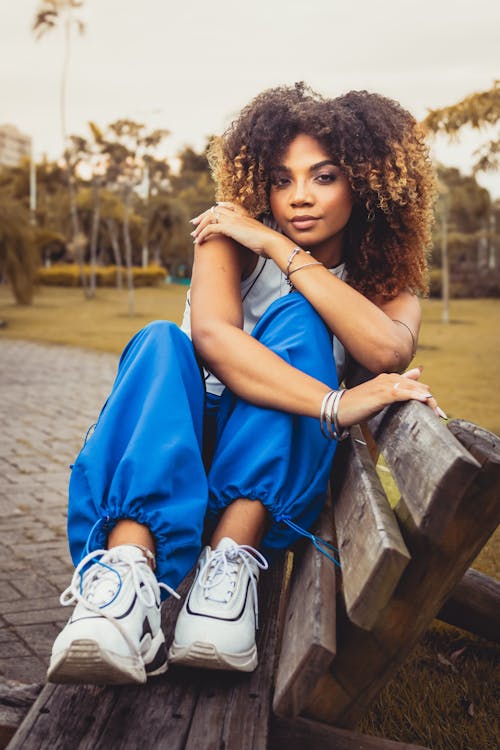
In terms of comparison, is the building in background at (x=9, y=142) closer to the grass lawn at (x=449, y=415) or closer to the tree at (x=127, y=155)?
the tree at (x=127, y=155)

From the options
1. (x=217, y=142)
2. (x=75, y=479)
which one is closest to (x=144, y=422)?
(x=75, y=479)

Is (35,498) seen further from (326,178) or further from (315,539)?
(315,539)

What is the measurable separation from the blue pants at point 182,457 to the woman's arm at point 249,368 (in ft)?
0.17

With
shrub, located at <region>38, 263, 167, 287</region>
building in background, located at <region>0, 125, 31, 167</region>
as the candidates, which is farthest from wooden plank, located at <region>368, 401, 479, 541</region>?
building in background, located at <region>0, 125, 31, 167</region>

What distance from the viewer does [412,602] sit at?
151cm

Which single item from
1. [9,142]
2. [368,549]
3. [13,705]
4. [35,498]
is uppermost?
[368,549]

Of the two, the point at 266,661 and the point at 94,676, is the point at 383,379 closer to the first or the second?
the point at 266,661

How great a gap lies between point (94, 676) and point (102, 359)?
1254cm

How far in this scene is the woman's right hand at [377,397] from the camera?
1921 mm

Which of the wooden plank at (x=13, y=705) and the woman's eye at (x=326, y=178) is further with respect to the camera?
the woman's eye at (x=326, y=178)

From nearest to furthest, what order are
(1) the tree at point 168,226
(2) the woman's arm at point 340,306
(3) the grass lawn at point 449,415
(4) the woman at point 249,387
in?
(4) the woman at point 249,387
(2) the woman's arm at point 340,306
(3) the grass lawn at point 449,415
(1) the tree at point 168,226

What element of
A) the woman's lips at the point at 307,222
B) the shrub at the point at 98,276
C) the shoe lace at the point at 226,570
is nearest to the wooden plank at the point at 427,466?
the shoe lace at the point at 226,570

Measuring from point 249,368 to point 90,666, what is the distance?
0.84m

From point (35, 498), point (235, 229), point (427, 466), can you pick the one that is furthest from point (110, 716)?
point (35, 498)
